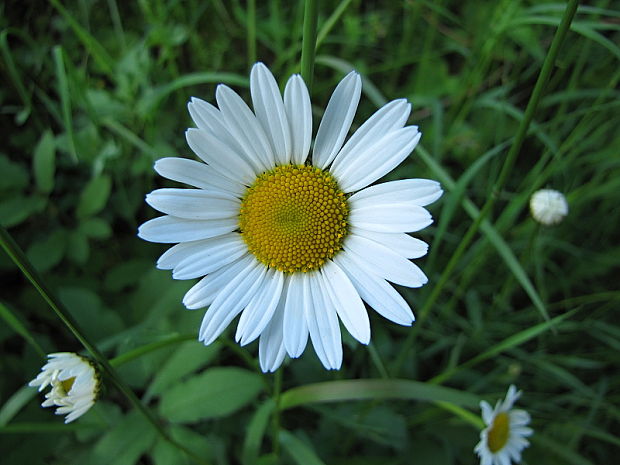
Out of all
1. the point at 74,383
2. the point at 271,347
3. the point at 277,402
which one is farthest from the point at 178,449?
the point at 271,347

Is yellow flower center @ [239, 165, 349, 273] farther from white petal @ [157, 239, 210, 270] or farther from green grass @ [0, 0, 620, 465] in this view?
green grass @ [0, 0, 620, 465]

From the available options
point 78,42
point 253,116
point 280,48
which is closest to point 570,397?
point 253,116

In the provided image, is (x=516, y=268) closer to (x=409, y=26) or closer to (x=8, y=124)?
(x=409, y=26)

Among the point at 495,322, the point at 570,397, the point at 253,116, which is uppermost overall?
the point at 253,116

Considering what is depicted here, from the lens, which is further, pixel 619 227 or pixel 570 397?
pixel 619 227

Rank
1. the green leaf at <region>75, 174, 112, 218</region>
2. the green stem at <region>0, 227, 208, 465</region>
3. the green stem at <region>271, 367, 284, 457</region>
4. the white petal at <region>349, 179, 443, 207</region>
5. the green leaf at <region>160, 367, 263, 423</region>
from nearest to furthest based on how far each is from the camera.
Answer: the green stem at <region>0, 227, 208, 465</region>, the white petal at <region>349, 179, 443, 207</region>, the green stem at <region>271, 367, 284, 457</region>, the green leaf at <region>160, 367, 263, 423</region>, the green leaf at <region>75, 174, 112, 218</region>

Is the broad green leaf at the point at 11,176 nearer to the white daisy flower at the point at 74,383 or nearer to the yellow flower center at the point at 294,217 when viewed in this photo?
the white daisy flower at the point at 74,383

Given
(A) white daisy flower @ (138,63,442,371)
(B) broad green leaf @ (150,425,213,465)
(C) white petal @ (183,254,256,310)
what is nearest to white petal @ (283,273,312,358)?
(A) white daisy flower @ (138,63,442,371)
